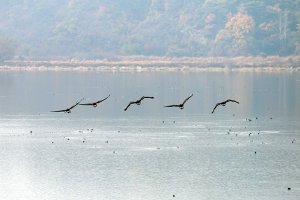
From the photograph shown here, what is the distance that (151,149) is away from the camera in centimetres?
6988

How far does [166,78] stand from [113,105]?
59.9 metres

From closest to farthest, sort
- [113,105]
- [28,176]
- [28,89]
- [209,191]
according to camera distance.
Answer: [209,191], [28,176], [113,105], [28,89]

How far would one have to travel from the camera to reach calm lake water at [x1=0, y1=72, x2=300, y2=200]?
5566 cm

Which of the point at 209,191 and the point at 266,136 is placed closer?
the point at 209,191

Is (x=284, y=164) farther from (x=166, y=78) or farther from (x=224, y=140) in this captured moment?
(x=166, y=78)

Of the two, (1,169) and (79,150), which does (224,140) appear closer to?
(79,150)

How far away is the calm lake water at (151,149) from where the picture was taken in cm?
5566

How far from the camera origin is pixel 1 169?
62375 mm

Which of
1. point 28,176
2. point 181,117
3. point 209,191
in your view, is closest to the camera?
point 209,191

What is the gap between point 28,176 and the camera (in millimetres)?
60188

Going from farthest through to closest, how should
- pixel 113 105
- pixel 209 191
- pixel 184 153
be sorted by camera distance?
pixel 113 105
pixel 184 153
pixel 209 191

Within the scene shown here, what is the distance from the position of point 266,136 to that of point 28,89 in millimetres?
66692

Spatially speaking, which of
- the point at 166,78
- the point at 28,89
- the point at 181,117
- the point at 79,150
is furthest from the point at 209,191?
the point at 166,78

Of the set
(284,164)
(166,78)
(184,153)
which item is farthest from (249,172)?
(166,78)
